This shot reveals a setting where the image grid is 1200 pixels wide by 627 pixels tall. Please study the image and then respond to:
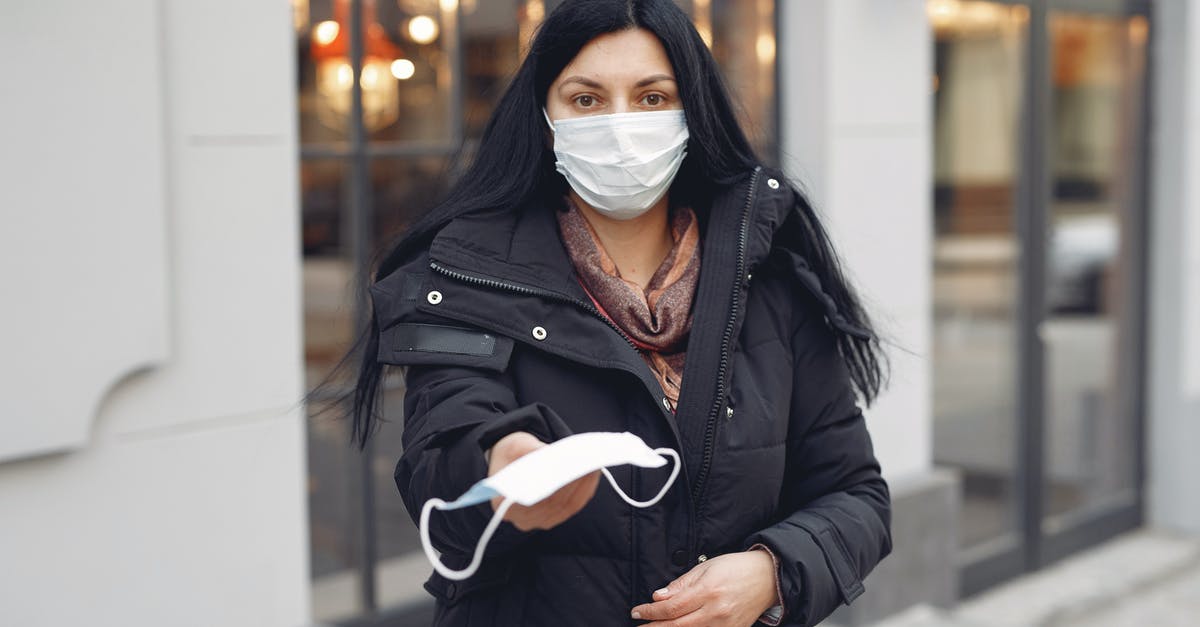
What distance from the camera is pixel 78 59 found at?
9.42 ft

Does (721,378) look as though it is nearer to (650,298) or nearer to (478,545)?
(650,298)

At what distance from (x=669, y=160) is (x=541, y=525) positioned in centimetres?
72

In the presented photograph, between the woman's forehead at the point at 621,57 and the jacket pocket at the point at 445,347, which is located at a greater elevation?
the woman's forehead at the point at 621,57

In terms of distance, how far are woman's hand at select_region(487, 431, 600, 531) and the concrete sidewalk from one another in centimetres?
387

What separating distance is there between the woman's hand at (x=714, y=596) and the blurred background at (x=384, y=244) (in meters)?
0.62

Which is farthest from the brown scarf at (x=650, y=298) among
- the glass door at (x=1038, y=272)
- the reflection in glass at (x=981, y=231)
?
the reflection in glass at (x=981, y=231)

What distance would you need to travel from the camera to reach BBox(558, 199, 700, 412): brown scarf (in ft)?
6.56

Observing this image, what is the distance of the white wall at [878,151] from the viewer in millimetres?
4816

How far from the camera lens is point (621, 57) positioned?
202 centimetres

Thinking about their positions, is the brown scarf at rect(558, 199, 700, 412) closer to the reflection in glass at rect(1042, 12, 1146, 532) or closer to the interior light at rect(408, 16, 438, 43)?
the interior light at rect(408, 16, 438, 43)

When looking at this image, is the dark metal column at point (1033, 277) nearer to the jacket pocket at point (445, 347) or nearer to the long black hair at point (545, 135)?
the long black hair at point (545, 135)

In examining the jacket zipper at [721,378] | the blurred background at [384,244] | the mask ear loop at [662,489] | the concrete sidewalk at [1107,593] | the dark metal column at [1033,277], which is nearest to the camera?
the mask ear loop at [662,489]

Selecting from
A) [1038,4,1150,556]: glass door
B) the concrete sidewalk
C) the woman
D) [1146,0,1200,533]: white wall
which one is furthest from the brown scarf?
[1146,0,1200,533]: white wall

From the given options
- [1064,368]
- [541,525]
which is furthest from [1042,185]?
[541,525]
